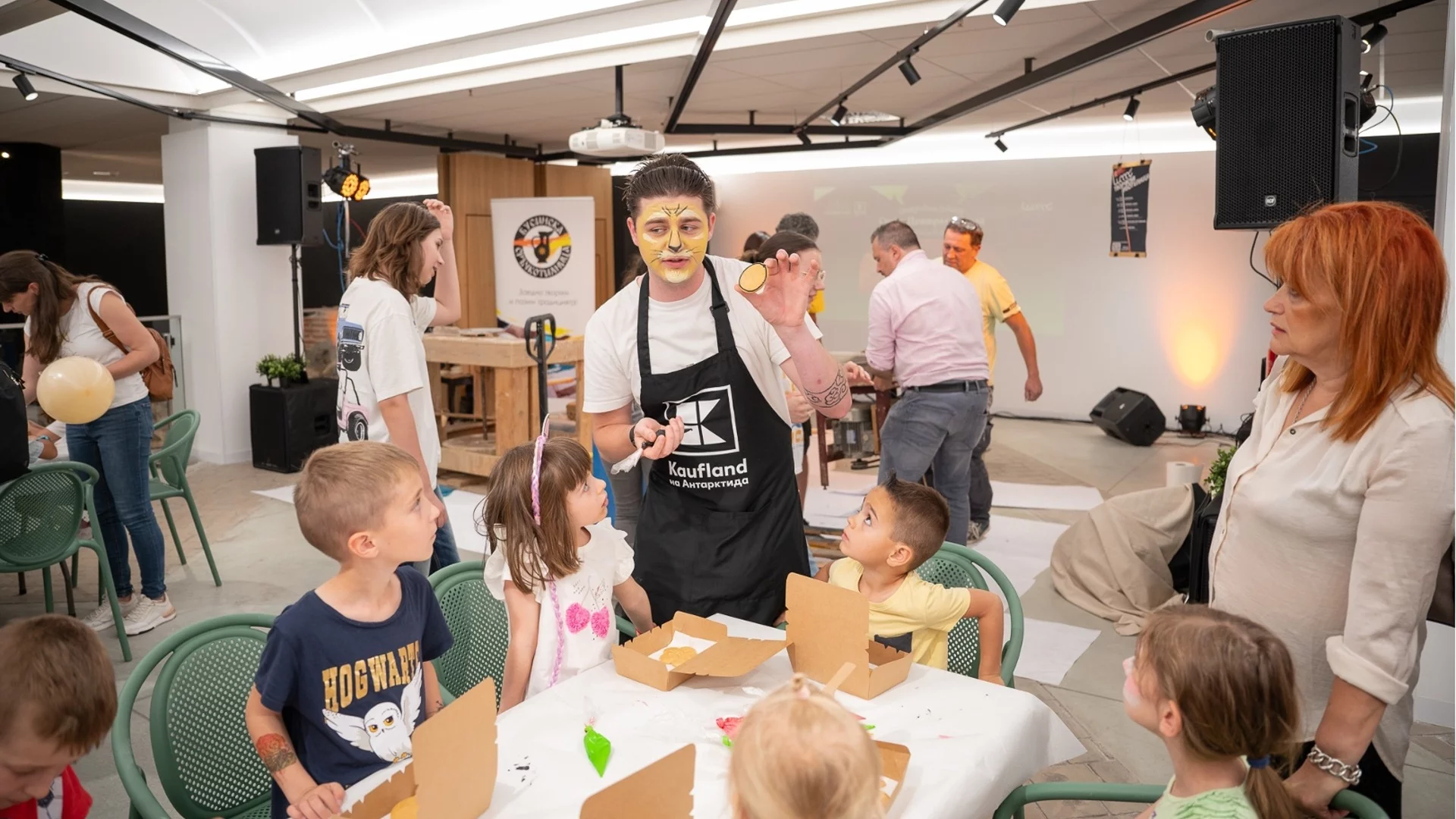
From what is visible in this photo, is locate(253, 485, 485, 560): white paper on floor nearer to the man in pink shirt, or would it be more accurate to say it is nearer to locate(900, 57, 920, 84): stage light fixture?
the man in pink shirt

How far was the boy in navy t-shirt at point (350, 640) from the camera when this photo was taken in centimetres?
162

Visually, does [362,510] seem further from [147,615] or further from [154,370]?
[147,615]

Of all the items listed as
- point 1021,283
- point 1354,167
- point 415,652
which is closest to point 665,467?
point 415,652

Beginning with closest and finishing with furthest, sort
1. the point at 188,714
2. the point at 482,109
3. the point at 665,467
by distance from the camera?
Answer: the point at 188,714 < the point at 665,467 < the point at 482,109

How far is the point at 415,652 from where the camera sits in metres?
1.78

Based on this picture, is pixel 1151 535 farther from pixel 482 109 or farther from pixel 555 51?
pixel 482 109

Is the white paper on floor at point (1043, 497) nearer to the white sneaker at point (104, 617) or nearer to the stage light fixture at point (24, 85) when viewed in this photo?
the white sneaker at point (104, 617)

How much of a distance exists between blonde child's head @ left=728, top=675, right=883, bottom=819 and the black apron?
42.3 inches

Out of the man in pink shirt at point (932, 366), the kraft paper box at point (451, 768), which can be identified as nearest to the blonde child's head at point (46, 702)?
the kraft paper box at point (451, 768)

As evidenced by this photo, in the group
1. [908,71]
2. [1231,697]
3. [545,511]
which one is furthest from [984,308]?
[1231,697]

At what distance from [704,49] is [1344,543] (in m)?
4.51

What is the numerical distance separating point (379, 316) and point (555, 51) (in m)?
3.45

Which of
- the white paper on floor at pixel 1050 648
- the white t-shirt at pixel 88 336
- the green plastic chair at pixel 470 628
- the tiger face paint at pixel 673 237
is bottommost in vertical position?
the white paper on floor at pixel 1050 648

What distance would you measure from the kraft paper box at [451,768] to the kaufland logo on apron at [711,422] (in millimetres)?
896
